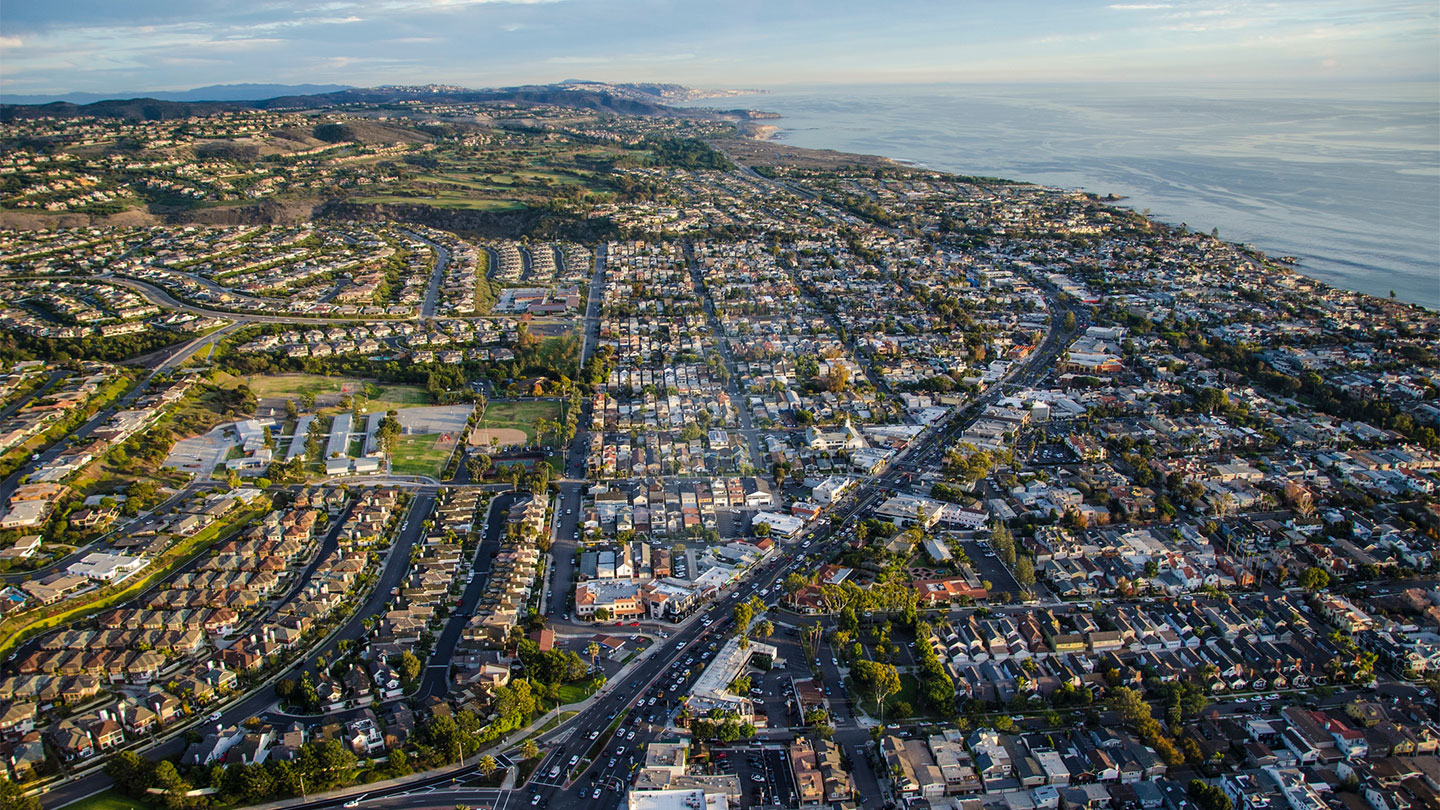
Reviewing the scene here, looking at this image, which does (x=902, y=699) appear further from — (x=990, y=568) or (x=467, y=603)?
(x=467, y=603)

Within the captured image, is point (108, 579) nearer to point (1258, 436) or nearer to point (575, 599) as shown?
point (575, 599)

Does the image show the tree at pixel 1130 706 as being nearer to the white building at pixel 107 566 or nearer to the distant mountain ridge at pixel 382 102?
Result: the white building at pixel 107 566

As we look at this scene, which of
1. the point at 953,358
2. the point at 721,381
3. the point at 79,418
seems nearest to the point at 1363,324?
the point at 953,358

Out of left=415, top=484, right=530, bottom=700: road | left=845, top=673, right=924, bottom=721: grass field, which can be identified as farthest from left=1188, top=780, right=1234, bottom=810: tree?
left=415, top=484, right=530, bottom=700: road

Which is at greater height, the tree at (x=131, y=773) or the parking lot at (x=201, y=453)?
the parking lot at (x=201, y=453)

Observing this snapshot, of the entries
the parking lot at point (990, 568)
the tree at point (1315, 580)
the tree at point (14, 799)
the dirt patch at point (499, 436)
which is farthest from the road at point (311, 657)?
the tree at point (1315, 580)
